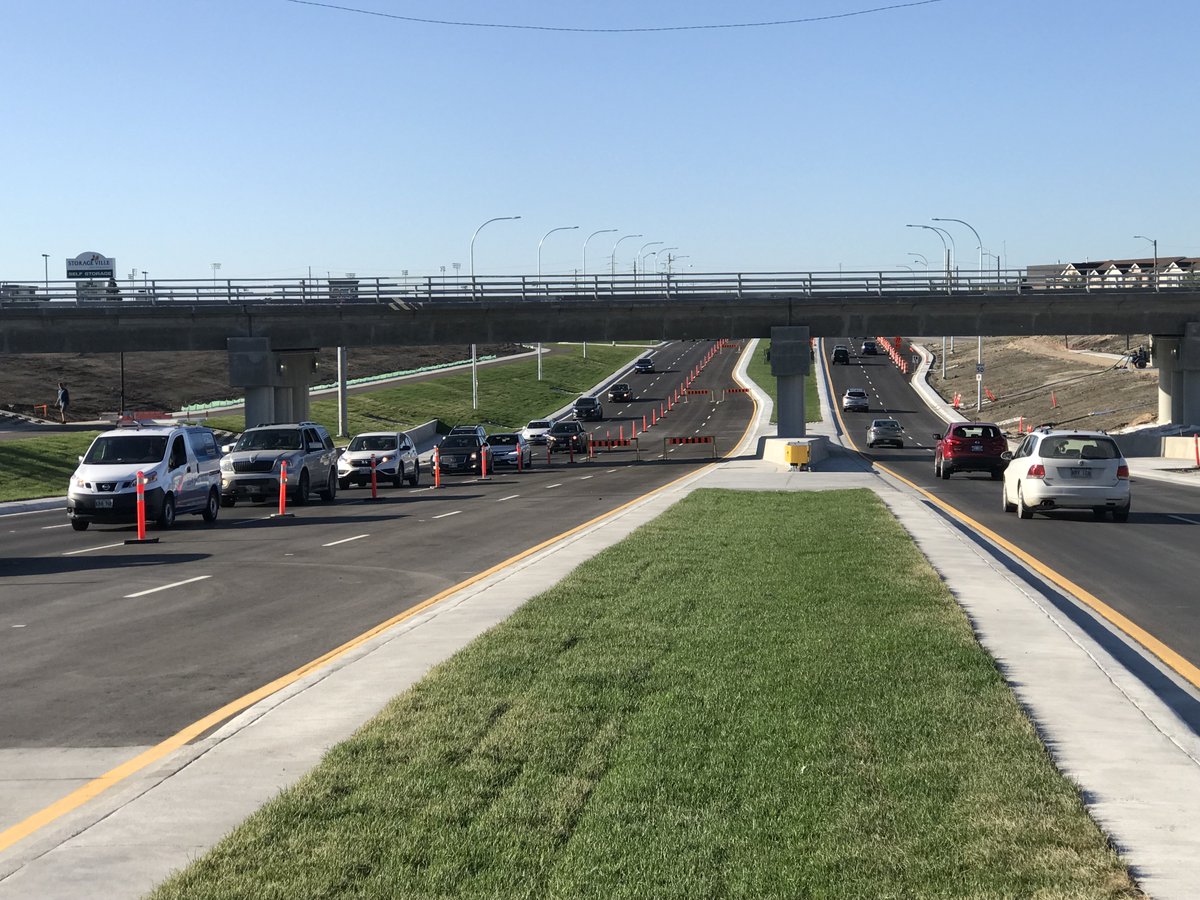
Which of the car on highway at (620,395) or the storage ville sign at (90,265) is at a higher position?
the storage ville sign at (90,265)

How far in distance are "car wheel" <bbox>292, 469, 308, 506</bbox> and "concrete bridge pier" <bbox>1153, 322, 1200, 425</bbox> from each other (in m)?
42.1

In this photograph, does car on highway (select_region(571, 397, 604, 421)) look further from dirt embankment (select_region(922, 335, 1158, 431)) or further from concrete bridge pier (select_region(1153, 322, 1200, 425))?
concrete bridge pier (select_region(1153, 322, 1200, 425))

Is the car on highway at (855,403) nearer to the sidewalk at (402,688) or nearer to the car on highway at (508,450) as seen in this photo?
the car on highway at (508,450)

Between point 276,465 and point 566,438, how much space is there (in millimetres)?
33762

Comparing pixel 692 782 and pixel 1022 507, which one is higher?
pixel 692 782

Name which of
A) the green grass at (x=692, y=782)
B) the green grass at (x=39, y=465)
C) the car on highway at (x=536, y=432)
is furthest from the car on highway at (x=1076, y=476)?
the car on highway at (x=536, y=432)

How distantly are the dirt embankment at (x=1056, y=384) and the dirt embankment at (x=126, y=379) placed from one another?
136ft

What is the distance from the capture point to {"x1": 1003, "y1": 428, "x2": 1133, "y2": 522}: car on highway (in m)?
25.5

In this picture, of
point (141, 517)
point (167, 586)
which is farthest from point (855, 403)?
point (167, 586)

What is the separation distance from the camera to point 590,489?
130 ft

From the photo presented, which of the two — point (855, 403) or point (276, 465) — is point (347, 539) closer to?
point (276, 465)

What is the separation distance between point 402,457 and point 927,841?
38.9 metres

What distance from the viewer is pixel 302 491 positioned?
34969 mm

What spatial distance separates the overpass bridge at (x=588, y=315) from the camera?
59062 millimetres
